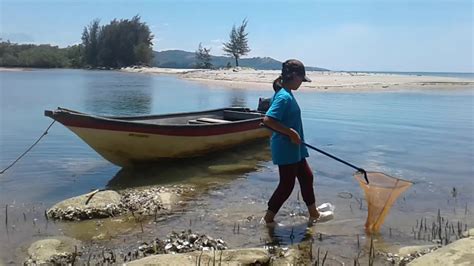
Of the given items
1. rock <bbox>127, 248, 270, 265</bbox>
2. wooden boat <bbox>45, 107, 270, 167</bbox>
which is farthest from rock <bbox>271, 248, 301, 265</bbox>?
wooden boat <bbox>45, 107, 270, 167</bbox>

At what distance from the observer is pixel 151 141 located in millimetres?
9672

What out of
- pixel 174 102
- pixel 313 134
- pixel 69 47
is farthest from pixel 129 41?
pixel 313 134

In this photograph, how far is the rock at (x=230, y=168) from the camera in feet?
33.6

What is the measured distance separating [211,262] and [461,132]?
Answer: 47.2 ft

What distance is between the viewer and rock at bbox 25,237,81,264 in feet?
17.2

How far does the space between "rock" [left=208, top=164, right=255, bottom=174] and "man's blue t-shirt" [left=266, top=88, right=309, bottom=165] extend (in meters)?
4.13

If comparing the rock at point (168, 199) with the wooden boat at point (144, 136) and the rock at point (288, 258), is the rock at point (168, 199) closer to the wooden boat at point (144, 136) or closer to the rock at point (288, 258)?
the wooden boat at point (144, 136)

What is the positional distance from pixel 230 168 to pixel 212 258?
5.89 meters

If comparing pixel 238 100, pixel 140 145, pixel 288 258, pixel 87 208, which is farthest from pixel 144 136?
pixel 238 100

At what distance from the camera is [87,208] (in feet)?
22.8

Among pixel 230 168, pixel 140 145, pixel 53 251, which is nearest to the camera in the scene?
pixel 53 251

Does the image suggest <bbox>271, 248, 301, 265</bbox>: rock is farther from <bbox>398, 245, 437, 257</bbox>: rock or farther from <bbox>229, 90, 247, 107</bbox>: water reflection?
<bbox>229, 90, 247, 107</bbox>: water reflection

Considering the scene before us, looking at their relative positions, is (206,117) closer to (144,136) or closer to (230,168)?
(230,168)

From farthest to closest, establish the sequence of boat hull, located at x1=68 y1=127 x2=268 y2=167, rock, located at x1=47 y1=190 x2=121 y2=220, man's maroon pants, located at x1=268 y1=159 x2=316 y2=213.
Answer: boat hull, located at x1=68 y1=127 x2=268 y2=167 < rock, located at x1=47 y1=190 x2=121 y2=220 < man's maroon pants, located at x1=268 y1=159 x2=316 y2=213
